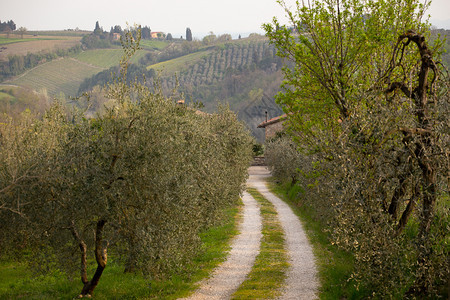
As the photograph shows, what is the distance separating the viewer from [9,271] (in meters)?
19.3

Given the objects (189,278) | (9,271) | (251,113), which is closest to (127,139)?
(189,278)

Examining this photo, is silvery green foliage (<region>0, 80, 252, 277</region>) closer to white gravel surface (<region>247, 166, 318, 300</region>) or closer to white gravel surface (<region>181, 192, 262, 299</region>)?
white gravel surface (<region>181, 192, 262, 299</region>)

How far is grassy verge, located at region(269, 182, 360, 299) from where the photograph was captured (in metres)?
14.3

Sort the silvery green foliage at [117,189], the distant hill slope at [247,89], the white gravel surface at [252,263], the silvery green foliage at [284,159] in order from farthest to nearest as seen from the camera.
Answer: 1. the distant hill slope at [247,89]
2. the silvery green foliage at [284,159]
3. the white gravel surface at [252,263]
4. the silvery green foliage at [117,189]

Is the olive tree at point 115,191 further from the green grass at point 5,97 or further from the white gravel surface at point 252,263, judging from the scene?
the green grass at point 5,97

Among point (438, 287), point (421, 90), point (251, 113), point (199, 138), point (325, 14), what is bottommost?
point (251, 113)

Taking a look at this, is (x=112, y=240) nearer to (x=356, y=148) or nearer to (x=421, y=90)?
(x=356, y=148)

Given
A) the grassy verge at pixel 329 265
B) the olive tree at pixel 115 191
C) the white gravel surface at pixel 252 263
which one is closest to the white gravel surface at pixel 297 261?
the white gravel surface at pixel 252 263

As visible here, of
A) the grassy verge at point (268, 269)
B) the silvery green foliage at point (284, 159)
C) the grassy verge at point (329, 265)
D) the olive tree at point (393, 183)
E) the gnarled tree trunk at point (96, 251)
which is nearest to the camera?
the olive tree at point (393, 183)

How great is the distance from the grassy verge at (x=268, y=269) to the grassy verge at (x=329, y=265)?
144 centimetres

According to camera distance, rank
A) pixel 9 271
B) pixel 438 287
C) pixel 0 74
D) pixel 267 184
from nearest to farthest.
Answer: pixel 438 287, pixel 9 271, pixel 267 184, pixel 0 74

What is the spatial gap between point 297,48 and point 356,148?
379 inches

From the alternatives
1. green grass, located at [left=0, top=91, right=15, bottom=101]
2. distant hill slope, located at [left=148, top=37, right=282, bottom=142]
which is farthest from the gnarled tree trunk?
green grass, located at [left=0, top=91, right=15, bottom=101]

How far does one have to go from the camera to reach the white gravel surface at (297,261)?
1470 centimetres
